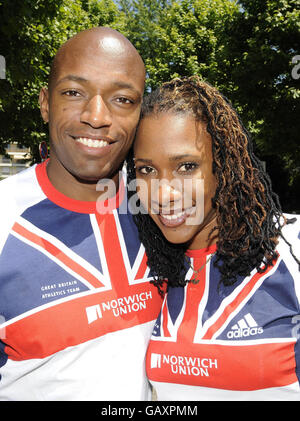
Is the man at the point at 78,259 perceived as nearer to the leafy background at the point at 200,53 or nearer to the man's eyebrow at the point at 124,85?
the man's eyebrow at the point at 124,85

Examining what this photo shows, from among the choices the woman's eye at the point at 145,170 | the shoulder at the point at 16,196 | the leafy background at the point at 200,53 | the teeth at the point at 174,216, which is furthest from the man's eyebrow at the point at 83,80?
the leafy background at the point at 200,53

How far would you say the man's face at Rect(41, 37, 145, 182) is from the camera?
206 centimetres

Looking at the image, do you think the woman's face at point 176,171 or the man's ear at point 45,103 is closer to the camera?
the woman's face at point 176,171

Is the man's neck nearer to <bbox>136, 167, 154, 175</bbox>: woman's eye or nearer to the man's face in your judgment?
the man's face

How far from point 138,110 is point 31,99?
12.5 m

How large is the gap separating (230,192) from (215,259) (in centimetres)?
42

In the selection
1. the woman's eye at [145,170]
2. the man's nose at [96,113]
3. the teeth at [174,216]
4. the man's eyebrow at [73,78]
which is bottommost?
the teeth at [174,216]

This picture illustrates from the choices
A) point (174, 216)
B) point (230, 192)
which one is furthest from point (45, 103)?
point (230, 192)

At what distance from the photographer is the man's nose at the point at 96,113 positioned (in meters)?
2.03

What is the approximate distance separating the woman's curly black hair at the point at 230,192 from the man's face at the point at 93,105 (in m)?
0.16

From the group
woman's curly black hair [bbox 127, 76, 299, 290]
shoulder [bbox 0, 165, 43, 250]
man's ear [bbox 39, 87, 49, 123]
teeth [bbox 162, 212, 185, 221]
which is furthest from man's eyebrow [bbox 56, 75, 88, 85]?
teeth [bbox 162, 212, 185, 221]

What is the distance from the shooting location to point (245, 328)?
197 centimetres

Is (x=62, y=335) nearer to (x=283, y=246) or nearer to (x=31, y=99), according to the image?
(x=283, y=246)

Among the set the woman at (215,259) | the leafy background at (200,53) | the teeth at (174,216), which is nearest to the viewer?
the woman at (215,259)
